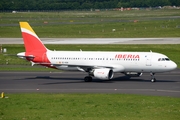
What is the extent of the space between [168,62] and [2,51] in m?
41.7

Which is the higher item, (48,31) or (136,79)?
(48,31)

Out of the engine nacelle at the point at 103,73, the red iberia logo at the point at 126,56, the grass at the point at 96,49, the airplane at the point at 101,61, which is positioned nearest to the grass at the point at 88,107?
the engine nacelle at the point at 103,73

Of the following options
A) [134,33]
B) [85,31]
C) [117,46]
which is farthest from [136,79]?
[85,31]

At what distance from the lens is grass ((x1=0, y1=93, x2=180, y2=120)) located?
37950 millimetres

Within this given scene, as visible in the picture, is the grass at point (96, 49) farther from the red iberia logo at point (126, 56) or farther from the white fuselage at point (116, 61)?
the red iberia logo at point (126, 56)

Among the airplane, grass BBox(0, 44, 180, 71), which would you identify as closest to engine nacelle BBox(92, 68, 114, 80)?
the airplane

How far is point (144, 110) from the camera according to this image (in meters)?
40.6

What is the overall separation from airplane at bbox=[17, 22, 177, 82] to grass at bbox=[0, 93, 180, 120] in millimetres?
11142

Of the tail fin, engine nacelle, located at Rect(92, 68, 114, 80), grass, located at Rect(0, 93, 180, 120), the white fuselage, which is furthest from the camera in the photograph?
the tail fin

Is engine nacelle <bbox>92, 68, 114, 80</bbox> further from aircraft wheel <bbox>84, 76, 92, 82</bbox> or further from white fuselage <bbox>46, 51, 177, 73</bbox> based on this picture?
aircraft wheel <bbox>84, 76, 92, 82</bbox>

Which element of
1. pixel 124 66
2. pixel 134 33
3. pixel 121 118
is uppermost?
pixel 134 33

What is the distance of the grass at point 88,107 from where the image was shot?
37950 millimetres

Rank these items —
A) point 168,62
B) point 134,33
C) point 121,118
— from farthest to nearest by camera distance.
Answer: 1. point 134,33
2. point 168,62
3. point 121,118

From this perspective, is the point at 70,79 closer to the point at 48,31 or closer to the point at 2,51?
the point at 2,51
